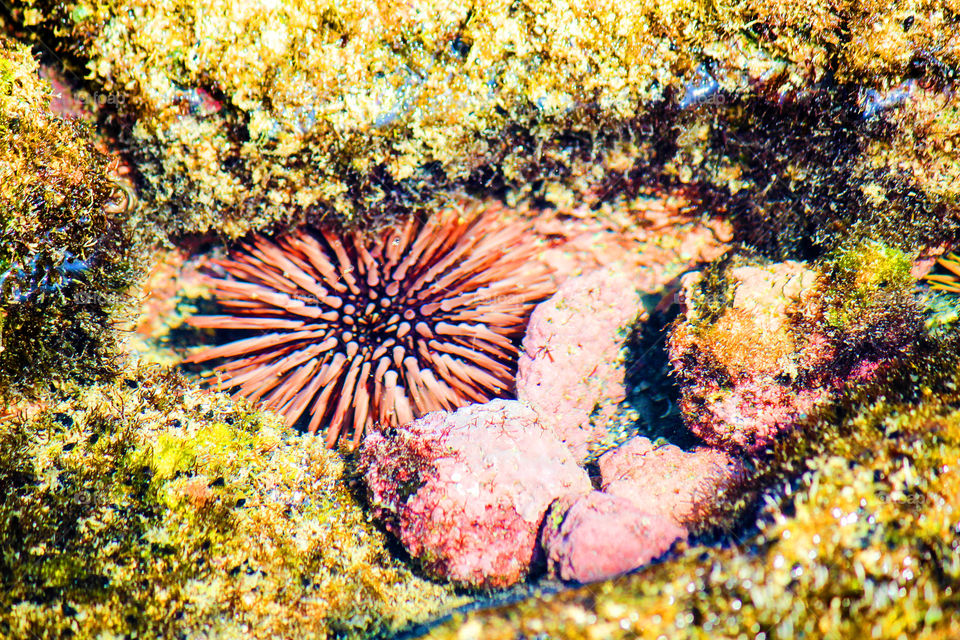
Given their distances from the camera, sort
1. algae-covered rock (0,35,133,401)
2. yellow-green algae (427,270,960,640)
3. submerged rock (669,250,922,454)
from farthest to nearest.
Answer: submerged rock (669,250,922,454) < algae-covered rock (0,35,133,401) < yellow-green algae (427,270,960,640)

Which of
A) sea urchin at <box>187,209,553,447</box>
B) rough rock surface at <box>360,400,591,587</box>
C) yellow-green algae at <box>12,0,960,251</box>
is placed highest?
yellow-green algae at <box>12,0,960,251</box>

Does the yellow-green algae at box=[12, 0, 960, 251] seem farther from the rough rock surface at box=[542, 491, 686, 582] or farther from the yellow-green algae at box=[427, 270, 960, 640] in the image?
the rough rock surface at box=[542, 491, 686, 582]

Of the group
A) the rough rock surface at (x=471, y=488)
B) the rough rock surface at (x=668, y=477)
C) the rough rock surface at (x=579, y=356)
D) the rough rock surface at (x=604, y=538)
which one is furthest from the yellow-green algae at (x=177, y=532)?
the rough rock surface at (x=579, y=356)

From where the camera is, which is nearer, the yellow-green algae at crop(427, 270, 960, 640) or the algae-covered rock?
the yellow-green algae at crop(427, 270, 960, 640)

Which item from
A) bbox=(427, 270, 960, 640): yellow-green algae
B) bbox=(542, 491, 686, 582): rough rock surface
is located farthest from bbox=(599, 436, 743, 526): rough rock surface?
bbox=(427, 270, 960, 640): yellow-green algae

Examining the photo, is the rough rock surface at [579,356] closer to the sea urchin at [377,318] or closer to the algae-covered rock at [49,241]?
the sea urchin at [377,318]

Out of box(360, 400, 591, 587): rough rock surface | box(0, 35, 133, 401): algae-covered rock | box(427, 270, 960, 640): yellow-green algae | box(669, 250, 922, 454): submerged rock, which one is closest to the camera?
box(427, 270, 960, 640): yellow-green algae

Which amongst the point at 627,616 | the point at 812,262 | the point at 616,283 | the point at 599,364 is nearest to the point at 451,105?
the point at 616,283
